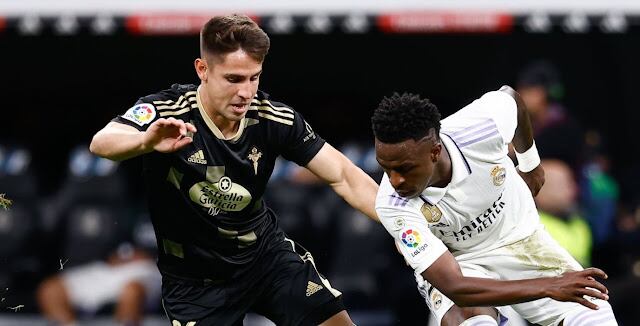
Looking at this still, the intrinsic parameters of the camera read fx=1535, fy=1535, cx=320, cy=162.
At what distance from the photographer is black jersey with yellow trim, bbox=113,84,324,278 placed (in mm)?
6980

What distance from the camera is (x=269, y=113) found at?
7172 millimetres

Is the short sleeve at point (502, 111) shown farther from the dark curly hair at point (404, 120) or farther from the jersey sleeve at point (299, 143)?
the jersey sleeve at point (299, 143)

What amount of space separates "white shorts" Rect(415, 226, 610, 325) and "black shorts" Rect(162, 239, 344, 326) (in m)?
0.50

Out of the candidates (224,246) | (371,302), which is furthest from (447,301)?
(371,302)

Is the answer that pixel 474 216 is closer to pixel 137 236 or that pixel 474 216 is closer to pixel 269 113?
pixel 269 113

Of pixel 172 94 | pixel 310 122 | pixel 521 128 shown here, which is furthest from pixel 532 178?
pixel 310 122

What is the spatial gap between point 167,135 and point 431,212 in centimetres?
130

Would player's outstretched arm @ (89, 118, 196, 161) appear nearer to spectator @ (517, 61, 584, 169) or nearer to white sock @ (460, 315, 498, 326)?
white sock @ (460, 315, 498, 326)

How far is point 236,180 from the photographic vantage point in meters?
7.06

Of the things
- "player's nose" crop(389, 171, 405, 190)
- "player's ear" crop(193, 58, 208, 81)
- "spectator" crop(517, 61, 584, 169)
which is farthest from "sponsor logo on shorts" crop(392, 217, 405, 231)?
"spectator" crop(517, 61, 584, 169)

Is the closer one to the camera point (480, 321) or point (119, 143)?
point (119, 143)

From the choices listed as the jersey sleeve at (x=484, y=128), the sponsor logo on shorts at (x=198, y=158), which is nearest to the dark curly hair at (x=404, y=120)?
the jersey sleeve at (x=484, y=128)

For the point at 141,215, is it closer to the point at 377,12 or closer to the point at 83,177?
the point at 83,177

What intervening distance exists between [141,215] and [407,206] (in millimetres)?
6481
